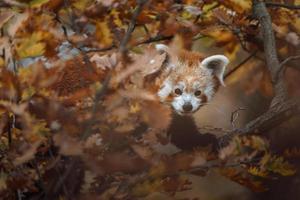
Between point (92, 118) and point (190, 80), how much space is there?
0.97m

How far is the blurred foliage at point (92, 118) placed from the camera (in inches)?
61.6

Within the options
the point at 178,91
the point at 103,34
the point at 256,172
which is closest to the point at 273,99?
the point at 178,91

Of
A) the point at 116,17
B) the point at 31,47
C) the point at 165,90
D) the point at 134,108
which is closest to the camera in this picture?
the point at 31,47

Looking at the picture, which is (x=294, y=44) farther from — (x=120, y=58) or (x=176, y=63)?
(x=120, y=58)

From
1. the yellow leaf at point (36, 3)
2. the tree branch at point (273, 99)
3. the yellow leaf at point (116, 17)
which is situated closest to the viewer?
the yellow leaf at point (36, 3)

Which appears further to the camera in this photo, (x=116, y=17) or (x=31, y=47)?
(x=116, y=17)

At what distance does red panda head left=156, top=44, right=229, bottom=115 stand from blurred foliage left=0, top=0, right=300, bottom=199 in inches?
11.9

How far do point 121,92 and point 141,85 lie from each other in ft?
0.18

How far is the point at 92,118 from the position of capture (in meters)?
1.54

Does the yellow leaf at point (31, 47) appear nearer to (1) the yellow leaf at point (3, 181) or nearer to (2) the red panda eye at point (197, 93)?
(1) the yellow leaf at point (3, 181)

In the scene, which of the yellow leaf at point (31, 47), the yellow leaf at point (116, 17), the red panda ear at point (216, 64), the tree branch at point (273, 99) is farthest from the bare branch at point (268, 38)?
the yellow leaf at point (31, 47)

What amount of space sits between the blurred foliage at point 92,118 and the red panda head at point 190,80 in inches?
11.9

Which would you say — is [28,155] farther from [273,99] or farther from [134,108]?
[273,99]

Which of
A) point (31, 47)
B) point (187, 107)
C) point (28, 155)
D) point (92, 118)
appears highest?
point (31, 47)
